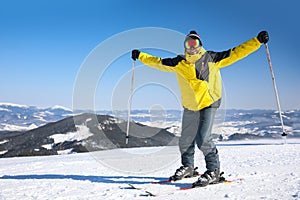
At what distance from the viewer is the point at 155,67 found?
5.37 metres

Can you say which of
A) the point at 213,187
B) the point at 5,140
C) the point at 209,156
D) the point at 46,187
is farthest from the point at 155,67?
the point at 5,140

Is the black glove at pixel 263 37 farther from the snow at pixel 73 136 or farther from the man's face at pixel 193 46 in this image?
the snow at pixel 73 136

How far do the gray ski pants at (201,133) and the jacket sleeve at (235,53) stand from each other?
2.54 feet

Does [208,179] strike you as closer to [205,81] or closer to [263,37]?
[205,81]

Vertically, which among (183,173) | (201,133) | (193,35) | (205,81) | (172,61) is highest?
(193,35)

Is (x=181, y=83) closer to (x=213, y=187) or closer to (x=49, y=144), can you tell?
(x=213, y=187)

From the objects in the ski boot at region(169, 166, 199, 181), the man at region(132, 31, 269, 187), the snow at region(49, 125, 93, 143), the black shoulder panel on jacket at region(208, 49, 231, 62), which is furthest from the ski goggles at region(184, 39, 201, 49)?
the snow at region(49, 125, 93, 143)

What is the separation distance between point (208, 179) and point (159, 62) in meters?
2.14

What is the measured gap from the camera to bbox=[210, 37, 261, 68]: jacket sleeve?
4.55 meters

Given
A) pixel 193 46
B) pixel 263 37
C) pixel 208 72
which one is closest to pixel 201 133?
pixel 208 72

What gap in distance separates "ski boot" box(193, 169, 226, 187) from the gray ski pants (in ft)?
0.32

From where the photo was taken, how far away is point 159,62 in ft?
17.1

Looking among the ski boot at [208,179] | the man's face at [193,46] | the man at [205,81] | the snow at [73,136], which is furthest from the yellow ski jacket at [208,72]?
the snow at [73,136]

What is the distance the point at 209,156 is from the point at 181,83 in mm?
1289
